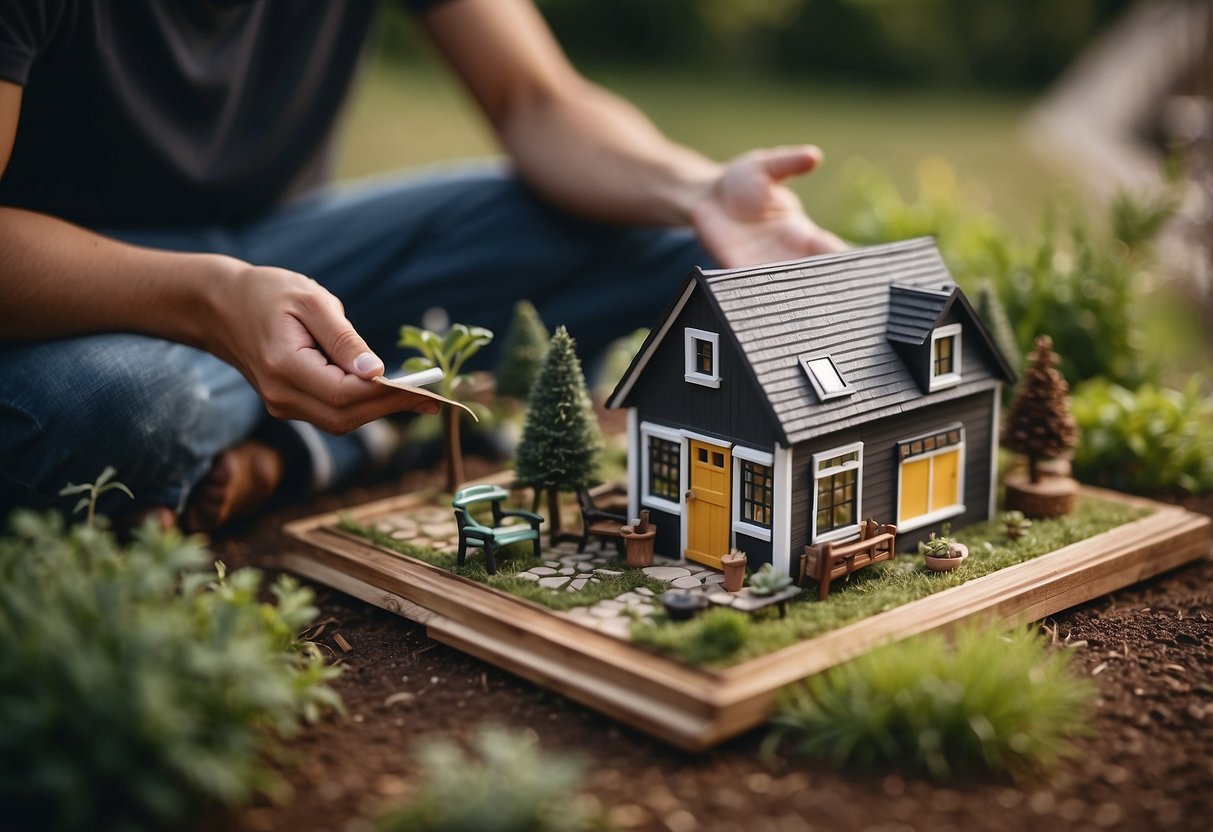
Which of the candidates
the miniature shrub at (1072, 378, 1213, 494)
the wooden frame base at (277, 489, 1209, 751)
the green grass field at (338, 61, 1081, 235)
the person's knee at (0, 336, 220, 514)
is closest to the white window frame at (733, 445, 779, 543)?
the wooden frame base at (277, 489, 1209, 751)

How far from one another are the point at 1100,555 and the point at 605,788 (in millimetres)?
2384

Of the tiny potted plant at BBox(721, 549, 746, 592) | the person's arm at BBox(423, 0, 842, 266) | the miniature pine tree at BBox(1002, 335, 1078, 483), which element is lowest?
the tiny potted plant at BBox(721, 549, 746, 592)

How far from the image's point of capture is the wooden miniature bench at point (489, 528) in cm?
470

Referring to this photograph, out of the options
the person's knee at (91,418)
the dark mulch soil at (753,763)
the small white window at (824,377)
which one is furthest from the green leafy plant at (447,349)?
the small white window at (824,377)

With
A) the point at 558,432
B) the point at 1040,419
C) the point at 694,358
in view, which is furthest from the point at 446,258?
the point at 1040,419

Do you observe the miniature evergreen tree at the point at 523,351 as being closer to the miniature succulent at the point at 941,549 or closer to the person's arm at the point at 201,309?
the person's arm at the point at 201,309

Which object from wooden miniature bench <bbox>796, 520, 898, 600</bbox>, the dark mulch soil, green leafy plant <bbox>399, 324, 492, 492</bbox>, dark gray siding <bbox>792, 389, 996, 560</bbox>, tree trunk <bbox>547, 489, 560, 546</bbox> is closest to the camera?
the dark mulch soil

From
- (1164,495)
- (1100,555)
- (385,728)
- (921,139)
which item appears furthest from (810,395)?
(921,139)

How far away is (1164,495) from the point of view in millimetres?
6141

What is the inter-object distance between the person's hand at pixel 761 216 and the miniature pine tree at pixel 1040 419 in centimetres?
102

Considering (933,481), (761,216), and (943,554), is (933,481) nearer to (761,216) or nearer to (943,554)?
(943,554)

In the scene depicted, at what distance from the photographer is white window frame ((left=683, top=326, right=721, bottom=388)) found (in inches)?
178

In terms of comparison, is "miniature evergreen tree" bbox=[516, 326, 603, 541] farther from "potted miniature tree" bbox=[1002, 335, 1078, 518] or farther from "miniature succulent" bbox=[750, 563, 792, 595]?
"potted miniature tree" bbox=[1002, 335, 1078, 518]

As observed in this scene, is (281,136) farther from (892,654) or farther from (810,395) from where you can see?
(892,654)
